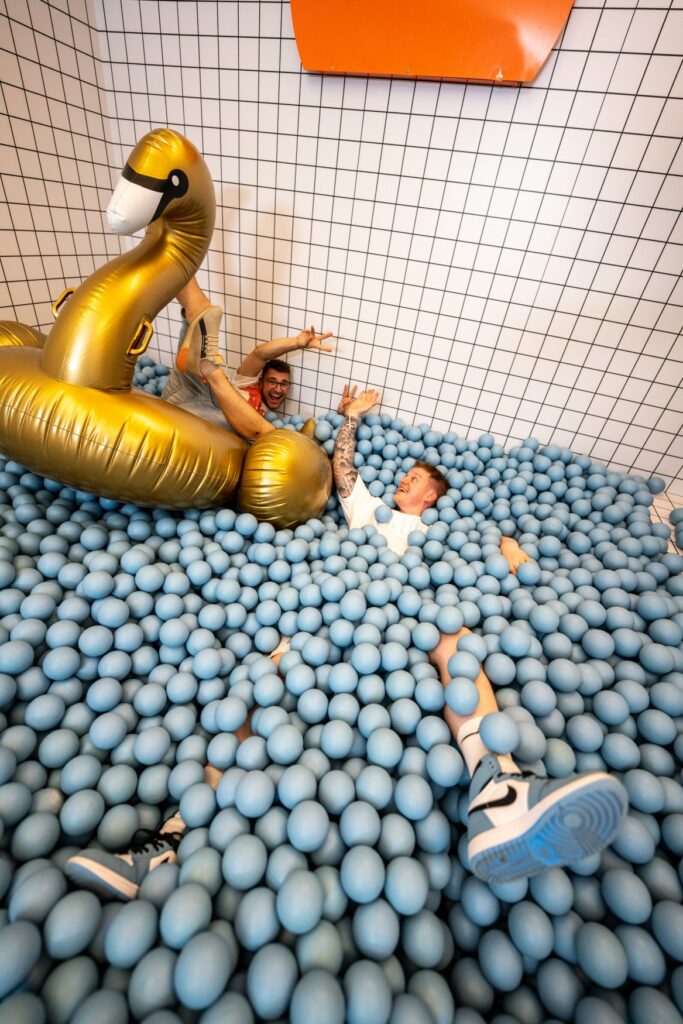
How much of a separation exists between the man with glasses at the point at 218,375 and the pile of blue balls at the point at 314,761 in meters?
0.41

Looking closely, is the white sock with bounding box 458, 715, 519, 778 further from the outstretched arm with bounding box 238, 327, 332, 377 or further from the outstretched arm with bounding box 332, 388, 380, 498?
the outstretched arm with bounding box 238, 327, 332, 377

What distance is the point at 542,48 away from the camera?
1.35m

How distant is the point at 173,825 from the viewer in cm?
86

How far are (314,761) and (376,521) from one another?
3.17 feet

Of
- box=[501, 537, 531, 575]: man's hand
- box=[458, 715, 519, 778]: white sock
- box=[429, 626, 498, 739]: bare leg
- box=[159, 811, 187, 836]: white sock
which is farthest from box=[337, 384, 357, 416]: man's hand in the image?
box=[159, 811, 187, 836]: white sock

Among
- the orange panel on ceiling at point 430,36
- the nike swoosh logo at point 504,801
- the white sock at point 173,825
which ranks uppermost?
the orange panel on ceiling at point 430,36

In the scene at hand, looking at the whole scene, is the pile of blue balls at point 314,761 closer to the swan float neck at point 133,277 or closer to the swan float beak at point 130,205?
the swan float neck at point 133,277

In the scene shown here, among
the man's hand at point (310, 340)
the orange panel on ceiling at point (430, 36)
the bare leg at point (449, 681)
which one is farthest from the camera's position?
the man's hand at point (310, 340)

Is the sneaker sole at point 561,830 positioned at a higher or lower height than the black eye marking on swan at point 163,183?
lower

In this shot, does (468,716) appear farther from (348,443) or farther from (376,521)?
(348,443)

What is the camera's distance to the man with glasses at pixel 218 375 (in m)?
1.52

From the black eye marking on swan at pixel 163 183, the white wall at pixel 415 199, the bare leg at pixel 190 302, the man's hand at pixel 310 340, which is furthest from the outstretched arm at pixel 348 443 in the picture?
the black eye marking on swan at pixel 163 183

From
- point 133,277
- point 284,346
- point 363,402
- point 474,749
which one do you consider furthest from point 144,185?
point 474,749

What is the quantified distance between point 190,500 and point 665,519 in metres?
1.89
